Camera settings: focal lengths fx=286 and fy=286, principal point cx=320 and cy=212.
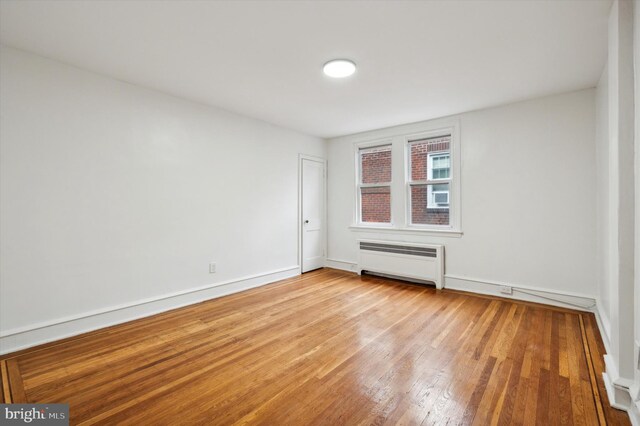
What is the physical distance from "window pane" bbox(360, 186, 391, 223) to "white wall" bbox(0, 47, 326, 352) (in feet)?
6.87

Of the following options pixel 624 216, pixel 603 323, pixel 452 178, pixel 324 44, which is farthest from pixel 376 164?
pixel 624 216

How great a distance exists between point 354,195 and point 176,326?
362 centimetres

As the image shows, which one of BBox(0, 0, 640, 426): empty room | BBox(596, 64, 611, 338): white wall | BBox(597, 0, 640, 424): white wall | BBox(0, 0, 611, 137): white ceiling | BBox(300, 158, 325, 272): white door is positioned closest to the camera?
BBox(597, 0, 640, 424): white wall

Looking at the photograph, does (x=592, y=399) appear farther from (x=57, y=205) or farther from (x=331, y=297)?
(x=57, y=205)

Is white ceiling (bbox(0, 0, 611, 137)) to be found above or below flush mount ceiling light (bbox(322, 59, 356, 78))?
above

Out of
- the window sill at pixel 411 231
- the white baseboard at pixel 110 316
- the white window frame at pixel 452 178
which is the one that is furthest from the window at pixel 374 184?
the white baseboard at pixel 110 316

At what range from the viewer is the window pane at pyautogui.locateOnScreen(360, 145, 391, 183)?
5.18 meters

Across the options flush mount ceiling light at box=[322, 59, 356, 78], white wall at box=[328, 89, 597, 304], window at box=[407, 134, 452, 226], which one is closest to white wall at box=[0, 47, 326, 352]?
flush mount ceiling light at box=[322, 59, 356, 78]

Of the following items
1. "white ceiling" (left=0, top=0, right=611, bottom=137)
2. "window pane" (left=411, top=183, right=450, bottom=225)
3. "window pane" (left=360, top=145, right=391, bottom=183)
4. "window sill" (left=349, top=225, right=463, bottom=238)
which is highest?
"white ceiling" (left=0, top=0, right=611, bottom=137)

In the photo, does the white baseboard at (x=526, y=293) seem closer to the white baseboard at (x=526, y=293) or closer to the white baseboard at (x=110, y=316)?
the white baseboard at (x=526, y=293)

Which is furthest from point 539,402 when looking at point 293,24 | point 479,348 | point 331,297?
point 293,24

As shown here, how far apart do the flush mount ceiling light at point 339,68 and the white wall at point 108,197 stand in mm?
1925

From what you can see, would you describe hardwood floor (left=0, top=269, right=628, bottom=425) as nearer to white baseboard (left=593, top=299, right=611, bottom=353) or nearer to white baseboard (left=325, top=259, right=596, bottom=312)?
white baseboard (left=593, top=299, right=611, bottom=353)

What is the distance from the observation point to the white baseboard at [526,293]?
11.2ft
